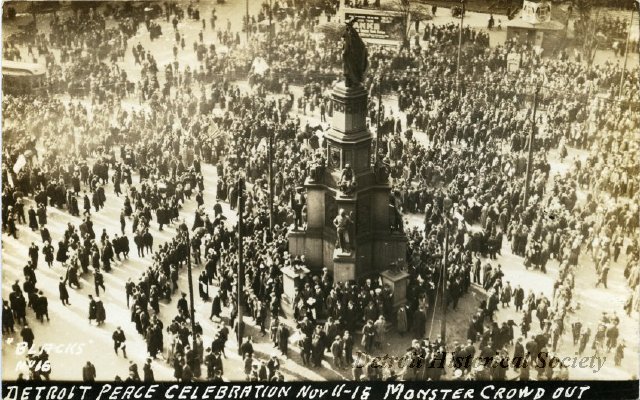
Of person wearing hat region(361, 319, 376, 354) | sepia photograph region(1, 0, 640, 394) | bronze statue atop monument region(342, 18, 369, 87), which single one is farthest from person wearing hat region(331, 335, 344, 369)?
bronze statue atop monument region(342, 18, 369, 87)

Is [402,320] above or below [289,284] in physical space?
below

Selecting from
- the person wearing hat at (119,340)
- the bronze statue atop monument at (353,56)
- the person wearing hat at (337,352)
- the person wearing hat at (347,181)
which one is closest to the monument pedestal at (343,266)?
the person wearing hat at (347,181)

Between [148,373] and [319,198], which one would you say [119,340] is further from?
[319,198]

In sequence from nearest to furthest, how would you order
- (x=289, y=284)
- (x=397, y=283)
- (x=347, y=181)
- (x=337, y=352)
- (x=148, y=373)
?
(x=148, y=373)
(x=337, y=352)
(x=347, y=181)
(x=397, y=283)
(x=289, y=284)

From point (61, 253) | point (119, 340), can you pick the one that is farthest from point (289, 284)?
point (61, 253)

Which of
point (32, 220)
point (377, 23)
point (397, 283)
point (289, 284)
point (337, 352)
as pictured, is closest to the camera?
point (337, 352)

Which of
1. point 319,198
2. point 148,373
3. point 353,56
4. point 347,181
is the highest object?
Result: point 353,56

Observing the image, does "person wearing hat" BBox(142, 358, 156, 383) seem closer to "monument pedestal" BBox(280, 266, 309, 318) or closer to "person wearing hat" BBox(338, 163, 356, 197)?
"monument pedestal" BBox(280, 266, 309, 318)

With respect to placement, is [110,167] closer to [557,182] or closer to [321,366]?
[321,366]
